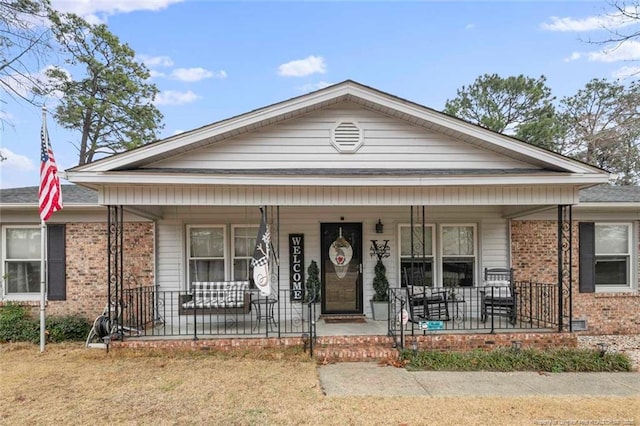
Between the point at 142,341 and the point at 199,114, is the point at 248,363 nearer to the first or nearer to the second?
the point at 142,341

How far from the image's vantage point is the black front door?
8609mm

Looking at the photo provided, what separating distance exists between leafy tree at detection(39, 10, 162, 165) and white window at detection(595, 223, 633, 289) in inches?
805

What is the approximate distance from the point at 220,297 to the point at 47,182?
387 cm

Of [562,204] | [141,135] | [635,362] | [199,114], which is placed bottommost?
[635,362]

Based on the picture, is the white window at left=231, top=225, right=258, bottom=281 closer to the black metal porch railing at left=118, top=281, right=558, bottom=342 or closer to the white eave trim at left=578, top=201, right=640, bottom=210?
the black metal porch railing at left=118, top=281, right=558, bottom=342

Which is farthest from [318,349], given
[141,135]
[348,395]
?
[141,135]

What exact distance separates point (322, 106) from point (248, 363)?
484 cm

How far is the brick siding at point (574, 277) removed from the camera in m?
8.80

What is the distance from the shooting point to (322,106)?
7.49 metres

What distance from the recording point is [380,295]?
833 centimetres

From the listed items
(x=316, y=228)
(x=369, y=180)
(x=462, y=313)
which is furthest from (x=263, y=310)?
(x=462, y=313)

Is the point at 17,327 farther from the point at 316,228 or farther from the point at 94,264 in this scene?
the point at 316,228

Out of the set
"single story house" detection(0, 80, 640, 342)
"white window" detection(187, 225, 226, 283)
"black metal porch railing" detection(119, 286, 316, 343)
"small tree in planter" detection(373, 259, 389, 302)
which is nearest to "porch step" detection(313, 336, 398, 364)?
"single story house" detection(0, 80, 640, 342)

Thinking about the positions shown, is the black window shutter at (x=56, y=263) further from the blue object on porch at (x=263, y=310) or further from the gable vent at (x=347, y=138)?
the gable vent at (x=347, y=138)
